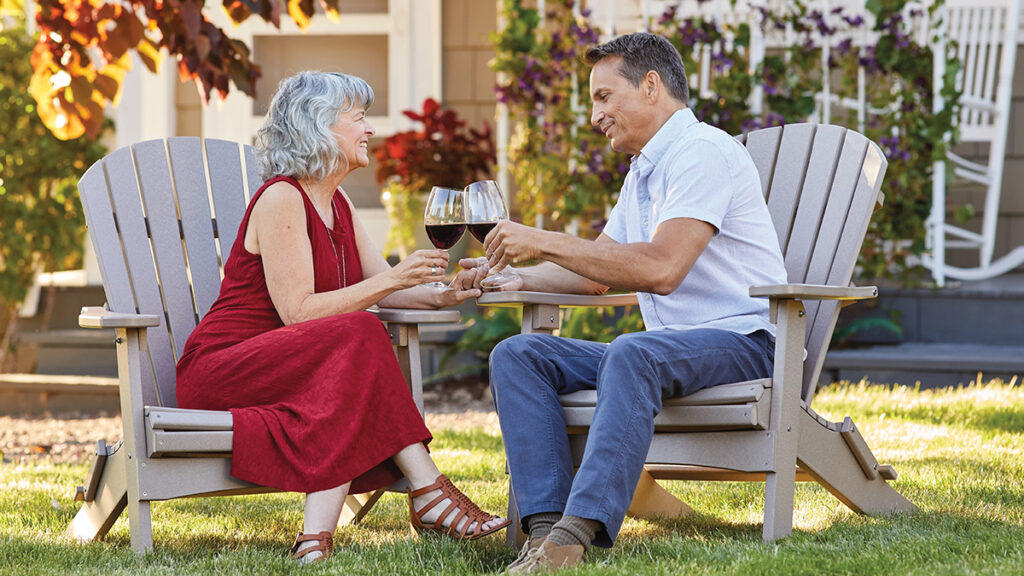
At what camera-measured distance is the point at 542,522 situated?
2477 mm

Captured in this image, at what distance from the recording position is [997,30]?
5.44m

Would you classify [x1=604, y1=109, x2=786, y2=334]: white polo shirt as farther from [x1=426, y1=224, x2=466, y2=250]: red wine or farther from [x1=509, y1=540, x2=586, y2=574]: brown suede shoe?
[x1=509, y1=540, x2=586, y2=574]: brown suede shoe

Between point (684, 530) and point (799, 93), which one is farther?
point (799, 93)

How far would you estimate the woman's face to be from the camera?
2.88 meters

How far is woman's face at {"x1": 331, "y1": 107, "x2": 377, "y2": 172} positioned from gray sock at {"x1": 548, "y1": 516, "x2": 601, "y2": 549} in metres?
1.02

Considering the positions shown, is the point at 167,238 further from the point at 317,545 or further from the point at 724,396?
the point at 724,396

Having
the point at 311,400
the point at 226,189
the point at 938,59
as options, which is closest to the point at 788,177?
the point at 311,400

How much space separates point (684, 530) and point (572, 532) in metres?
0.65

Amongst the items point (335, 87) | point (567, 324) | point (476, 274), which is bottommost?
point (567, 324)

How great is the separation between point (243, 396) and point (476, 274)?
1.98ft

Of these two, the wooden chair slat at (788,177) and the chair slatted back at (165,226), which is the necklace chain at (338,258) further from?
the wooden chair slat at (788,177)

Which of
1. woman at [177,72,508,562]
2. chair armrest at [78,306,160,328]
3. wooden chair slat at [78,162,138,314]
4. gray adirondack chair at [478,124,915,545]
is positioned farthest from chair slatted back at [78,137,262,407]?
gray adirondack chair at [478,124,915,545]

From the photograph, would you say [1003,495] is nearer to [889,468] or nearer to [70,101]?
[889,468]

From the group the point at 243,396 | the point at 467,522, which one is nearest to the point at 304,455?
the point at 243,396
